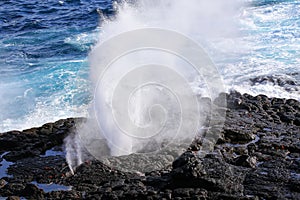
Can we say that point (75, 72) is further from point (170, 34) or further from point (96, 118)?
point (96, 118)

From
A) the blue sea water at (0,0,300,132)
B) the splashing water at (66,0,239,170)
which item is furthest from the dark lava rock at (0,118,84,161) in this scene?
the blue sea water at (0,0,300,132)

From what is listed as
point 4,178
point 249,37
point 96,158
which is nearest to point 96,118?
point 96,158

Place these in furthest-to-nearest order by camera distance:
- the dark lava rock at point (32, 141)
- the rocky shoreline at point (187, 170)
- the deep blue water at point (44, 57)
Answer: the deep blue water at point (44, 57) → the dark lava rock at point (32, 141) → the rocky shoreline at point (187, 170)

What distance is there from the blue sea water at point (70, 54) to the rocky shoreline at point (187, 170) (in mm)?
3288

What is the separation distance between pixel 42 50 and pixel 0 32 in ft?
15.7

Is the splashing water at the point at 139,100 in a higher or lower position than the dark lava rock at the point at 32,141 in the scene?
higher

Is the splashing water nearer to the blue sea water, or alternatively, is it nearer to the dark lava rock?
the dark lava rock

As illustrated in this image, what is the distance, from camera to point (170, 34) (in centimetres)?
2555

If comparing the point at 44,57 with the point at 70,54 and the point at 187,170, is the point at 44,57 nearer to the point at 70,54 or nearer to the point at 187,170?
the point at 70,54

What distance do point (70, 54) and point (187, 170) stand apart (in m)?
15.8

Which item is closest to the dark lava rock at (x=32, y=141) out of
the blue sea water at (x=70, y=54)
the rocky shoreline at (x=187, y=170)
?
the rocky shoreline at (x=187, y=170)

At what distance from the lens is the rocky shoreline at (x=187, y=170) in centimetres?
1019

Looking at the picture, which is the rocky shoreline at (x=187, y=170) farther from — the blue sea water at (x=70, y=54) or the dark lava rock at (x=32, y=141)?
the blue sea water at (x=70, y=54)

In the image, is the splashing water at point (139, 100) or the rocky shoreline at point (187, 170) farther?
the splashing water at point (139, 100)
